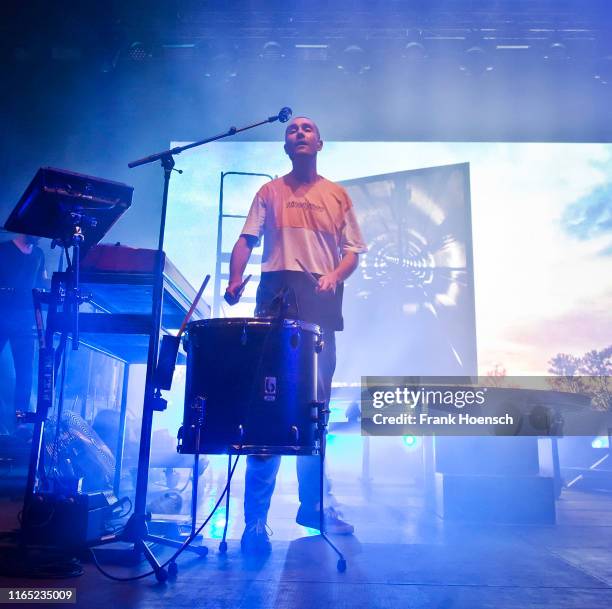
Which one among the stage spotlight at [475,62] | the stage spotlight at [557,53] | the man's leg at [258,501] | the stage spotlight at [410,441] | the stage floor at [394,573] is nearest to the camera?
the stage floor at [394,573]

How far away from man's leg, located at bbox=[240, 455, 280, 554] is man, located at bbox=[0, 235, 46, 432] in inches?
81.4

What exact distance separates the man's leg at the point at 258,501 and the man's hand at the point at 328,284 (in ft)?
2.38

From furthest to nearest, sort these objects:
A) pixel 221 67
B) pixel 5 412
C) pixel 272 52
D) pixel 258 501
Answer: pixel 221 67 < pixel 272 52 < pixel 5 412 < pixel 258 501

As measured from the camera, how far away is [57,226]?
215 centimetres

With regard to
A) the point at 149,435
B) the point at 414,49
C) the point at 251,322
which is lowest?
the point at 149,435

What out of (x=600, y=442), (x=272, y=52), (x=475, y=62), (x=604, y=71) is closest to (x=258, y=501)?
(x=600, y=442)

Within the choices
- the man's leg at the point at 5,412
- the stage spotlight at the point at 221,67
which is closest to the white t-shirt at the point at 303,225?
the man's leg at the point at 5,412

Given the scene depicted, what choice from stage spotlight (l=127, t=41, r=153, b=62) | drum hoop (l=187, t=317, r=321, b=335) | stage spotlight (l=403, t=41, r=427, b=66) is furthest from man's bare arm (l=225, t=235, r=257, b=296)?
stage spotlight (l=127, t=41, r=153, b=62)

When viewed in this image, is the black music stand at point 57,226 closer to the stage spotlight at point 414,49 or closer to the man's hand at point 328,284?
the man's hand at point 328,284

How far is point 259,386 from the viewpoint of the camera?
5.99ft

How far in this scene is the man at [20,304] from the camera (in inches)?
149

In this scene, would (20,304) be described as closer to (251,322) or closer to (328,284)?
(328,284)

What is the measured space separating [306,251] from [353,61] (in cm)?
498

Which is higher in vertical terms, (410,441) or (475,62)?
(475,62)
